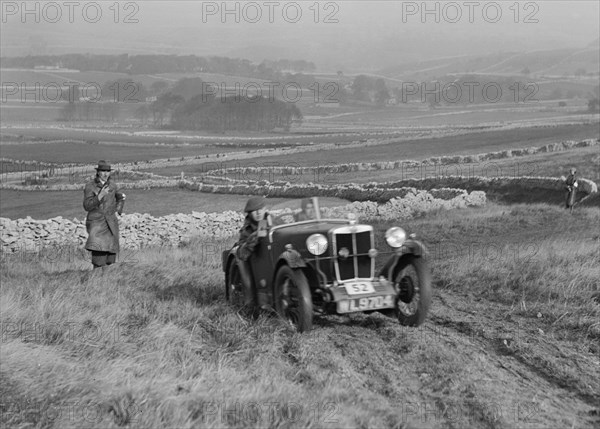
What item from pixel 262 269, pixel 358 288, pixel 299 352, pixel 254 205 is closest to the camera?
pixel 299 352

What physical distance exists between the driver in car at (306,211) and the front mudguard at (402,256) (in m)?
1.08

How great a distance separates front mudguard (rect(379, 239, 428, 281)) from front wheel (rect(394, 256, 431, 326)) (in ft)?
0.16

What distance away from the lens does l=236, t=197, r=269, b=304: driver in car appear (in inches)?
395

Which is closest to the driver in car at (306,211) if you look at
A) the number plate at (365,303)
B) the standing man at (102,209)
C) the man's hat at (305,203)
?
the man's hat at (305,203)

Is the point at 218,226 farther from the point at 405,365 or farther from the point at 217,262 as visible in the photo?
the point at 405,365

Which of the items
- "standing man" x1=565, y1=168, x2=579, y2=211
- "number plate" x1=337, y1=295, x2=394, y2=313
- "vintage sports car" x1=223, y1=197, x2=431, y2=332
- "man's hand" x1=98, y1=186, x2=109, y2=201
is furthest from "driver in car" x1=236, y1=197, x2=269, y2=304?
"standing man" x1=565, y1=168, x2=579, y2=211

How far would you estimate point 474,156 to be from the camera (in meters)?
57.4

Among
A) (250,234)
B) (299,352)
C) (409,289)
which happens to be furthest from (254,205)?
(299,352)

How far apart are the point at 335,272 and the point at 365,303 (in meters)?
0.64

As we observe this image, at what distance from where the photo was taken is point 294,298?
8.97 m

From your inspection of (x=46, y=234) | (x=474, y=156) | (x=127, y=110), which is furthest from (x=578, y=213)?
(x=127, y=110)

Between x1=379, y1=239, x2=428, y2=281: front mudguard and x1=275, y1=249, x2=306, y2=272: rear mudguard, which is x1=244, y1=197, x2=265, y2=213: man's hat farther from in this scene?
x1=379, y1=239, x2=428, y2=281: front mudguard

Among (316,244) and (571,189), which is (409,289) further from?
(571,189)

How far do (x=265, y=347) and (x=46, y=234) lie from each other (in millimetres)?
17848
